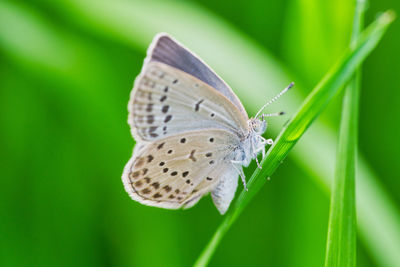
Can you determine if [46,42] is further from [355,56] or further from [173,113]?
[355,56]

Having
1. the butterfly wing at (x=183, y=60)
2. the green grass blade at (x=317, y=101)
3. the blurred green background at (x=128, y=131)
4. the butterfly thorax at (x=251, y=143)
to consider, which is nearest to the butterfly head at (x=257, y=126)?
the butterfly thorax at (x=251, y=143)

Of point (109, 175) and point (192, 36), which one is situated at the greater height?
point (192, 36)

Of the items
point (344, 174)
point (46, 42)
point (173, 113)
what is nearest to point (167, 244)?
point (173, 113)

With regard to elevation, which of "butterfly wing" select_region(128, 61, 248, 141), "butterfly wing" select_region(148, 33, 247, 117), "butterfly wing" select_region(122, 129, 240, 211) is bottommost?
"butterfly wing" select_region(122, 129, 240, 211)

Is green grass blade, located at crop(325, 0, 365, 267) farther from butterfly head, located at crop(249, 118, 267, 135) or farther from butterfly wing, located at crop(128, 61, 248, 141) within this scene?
butterfly head, located at crop(249, 118, 267, 135)

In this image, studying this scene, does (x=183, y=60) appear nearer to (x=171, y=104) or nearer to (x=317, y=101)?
(x=171, y=104)

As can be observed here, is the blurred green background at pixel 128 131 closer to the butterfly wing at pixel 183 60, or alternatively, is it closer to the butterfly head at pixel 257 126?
the butterfly head at pixel 257 126

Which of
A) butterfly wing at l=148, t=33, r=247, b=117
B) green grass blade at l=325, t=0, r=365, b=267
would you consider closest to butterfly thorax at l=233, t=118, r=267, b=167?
butterfly wing at l=148, t=33, r=247, b=117
